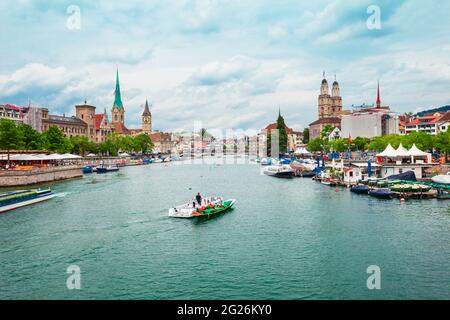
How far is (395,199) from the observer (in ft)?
145

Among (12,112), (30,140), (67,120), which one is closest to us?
Answer: (30,140)

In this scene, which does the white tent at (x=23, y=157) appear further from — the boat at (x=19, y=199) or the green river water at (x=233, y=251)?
the green river water at (x=233, y=251)

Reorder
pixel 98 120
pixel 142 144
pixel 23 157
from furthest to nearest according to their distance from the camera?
pixel 142 144 → pixel 98 120 → pixel 23 157

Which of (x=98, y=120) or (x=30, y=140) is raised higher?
(x=98, y=120)

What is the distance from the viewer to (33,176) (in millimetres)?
63031

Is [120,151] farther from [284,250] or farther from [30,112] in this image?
[284,250]

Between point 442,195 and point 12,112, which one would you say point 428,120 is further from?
point 12,112

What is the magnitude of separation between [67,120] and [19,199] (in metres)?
112

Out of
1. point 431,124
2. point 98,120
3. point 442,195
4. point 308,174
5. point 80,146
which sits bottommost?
point 442,195

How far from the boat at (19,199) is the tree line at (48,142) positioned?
91.3 ft

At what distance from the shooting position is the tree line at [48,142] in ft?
231

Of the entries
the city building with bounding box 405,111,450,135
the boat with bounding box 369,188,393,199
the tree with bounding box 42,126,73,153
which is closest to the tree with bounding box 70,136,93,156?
the tree with bounding box 42,126,73,153

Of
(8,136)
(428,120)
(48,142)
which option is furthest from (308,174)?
(428,120)
